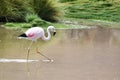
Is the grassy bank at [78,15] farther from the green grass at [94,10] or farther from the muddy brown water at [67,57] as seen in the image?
the muddy brown water at [67,57]

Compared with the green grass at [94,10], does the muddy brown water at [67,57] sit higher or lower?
higher

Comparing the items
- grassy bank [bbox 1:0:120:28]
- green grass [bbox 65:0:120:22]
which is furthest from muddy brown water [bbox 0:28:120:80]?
green grass [bbox 65:0:120:22]

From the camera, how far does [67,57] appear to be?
11.8m

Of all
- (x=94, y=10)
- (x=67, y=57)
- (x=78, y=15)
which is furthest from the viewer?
(x=94, y=10)

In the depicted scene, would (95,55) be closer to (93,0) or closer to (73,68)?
(73,68)

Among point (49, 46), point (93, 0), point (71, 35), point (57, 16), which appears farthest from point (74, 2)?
Answer: point (49, 46)

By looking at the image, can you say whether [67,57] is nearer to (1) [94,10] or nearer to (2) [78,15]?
(2) [78,15]

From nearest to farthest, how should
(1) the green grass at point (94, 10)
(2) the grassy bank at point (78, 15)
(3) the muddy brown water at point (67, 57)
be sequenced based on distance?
(3) the muddy brown water at point (67, 57) < (2) the grassy bank at point (78, 15) < (1) the green grass at point (94, 10)

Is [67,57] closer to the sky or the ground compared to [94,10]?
closer to the sky

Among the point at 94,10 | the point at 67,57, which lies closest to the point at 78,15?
the point at 94,10

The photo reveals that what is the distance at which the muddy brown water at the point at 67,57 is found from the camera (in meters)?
9.69

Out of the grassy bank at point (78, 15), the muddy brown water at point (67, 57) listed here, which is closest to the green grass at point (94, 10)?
the grassy bank at point (78, 15)

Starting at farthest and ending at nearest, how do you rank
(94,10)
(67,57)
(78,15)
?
1. (94,10)
2. (78,15)
3. (67,57)

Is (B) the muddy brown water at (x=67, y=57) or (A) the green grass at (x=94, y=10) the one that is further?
(A) the green grass at (x=94, y=10)
